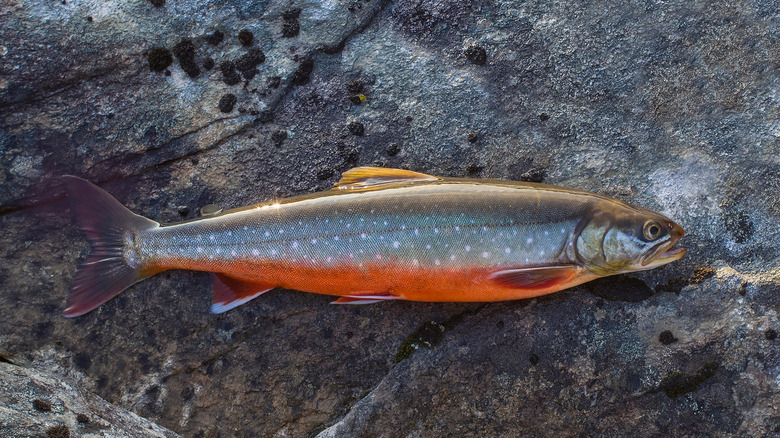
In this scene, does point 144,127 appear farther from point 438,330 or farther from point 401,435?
point 401,435

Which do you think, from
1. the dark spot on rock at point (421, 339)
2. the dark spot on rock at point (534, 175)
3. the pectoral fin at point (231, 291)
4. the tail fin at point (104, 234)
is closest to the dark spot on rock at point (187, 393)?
the pectoral fin at point (231, 291)

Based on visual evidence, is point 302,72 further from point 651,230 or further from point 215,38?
point 651,230

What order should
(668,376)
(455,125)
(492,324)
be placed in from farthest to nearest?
(455,125), (492,324), (668,376)

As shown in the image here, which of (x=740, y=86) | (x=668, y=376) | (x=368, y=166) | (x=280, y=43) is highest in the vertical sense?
(x=280, y=43)

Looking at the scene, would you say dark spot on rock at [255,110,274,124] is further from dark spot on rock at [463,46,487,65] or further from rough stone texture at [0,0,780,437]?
dark spot on rock at [463,46,487,65]

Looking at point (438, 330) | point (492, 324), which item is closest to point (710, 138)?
point (492, 324)

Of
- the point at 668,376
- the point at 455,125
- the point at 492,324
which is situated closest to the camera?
the point at 668,376
